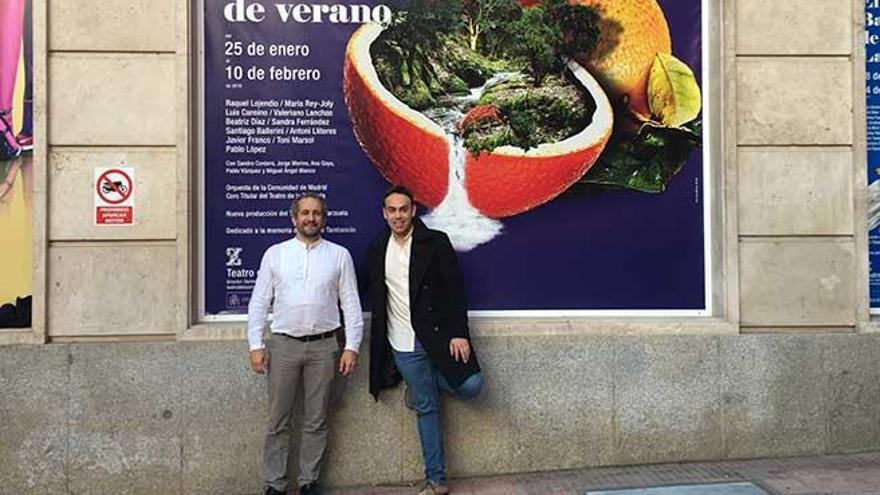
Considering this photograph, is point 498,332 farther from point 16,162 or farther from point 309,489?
point 16,162

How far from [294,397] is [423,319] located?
93cm

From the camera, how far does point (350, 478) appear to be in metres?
5.21

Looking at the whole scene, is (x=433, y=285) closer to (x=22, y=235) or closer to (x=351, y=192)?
(x=351, y=192)

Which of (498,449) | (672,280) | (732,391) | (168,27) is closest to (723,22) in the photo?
(672,280)

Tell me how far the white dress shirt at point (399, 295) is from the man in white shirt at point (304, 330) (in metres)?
0.22

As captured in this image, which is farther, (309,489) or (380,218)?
(380,218)

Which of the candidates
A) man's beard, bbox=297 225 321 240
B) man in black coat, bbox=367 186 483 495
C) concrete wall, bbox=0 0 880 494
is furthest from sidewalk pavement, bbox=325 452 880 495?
man's beard, bbox=297 225 321 240

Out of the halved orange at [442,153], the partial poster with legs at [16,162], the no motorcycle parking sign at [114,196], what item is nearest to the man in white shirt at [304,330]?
the halved orange at [442,153]

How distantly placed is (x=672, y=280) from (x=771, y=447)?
1320mm

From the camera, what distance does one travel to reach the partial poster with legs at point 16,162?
5145 mm

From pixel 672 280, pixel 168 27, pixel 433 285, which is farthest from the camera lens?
pixel 672 280

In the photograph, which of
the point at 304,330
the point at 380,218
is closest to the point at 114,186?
the point at 304,330

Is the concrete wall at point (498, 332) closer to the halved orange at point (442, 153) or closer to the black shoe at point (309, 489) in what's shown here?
the black shoe at point (309, 489)

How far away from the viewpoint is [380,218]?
5.43 m
